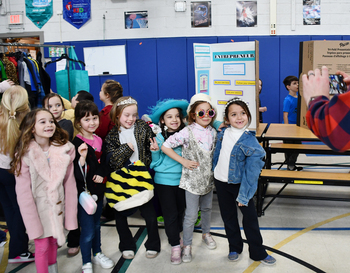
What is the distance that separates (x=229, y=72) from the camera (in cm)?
333

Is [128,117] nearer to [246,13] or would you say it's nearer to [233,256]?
[233,256]

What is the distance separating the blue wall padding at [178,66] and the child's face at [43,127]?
510 centimetres

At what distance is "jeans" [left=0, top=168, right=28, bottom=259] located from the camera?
89.6 inches

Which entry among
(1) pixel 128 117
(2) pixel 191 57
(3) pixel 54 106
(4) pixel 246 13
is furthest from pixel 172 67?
(1) pixel 128 117

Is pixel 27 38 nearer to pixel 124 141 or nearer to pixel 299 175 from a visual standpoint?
pixel 124 141

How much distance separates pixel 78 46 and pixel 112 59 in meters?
0.84

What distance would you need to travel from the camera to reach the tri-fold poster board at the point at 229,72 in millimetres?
3170

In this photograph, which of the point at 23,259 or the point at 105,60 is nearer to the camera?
the point at 23,259

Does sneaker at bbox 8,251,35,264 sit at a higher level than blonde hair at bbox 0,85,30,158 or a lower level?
lower

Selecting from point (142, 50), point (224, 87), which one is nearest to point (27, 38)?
point (142, 50)

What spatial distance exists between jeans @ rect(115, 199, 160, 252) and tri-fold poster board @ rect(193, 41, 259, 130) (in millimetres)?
1438

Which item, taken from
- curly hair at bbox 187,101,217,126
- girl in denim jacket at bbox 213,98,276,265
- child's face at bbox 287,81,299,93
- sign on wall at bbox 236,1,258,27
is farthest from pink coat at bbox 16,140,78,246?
sign on wall at bbox 236,1,258,27

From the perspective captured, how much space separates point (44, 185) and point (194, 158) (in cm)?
110

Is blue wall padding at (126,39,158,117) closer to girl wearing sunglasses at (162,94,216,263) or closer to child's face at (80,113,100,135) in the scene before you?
girl wearing sunglasses at (162,94,216,263)
